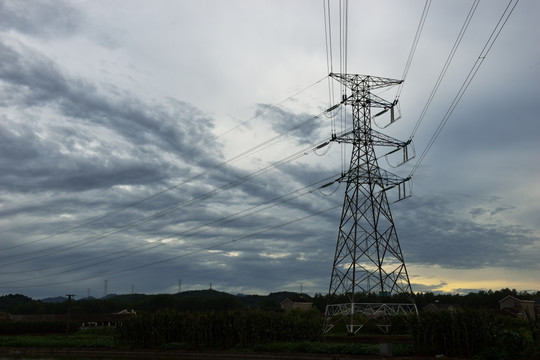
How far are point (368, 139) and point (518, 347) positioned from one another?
21.5 metres

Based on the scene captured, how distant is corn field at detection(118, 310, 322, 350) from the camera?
46.3 metres

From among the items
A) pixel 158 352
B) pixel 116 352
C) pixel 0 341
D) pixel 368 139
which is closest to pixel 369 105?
pixel 368 139

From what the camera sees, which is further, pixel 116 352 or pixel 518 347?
pixel 116 352

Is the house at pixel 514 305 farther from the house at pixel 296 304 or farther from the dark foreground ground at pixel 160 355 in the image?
the dark foreground ground at pixel 160 355

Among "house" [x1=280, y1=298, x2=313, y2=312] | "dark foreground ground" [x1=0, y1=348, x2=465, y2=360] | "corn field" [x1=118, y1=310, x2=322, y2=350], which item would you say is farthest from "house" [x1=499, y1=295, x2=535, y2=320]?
"dark foreground ground" [x1=0, y1=348, x2=465, y2=360]

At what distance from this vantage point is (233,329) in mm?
46625

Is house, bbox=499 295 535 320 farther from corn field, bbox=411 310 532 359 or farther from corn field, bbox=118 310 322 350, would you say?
corn field, bbox=411 310 532 359

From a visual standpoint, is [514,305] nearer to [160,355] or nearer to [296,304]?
[296,304]

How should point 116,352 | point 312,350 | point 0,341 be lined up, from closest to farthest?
point 312,350 → point 116,352 → point 0,341

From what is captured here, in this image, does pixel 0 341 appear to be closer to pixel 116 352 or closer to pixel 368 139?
pixel 116 352

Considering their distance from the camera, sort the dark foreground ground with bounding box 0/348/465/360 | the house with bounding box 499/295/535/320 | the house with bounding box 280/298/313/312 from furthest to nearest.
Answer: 1. the house with bounding box 280/298/313/312
2. the house with bounding box 499/295/535/320
3. the dark foreground ground with bounding box 0/348/465/360

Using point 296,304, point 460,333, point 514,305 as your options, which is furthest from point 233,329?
point 514,305

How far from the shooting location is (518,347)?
1234 inches

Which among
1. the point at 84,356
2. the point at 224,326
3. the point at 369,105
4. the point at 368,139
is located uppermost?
the point at 369,105
